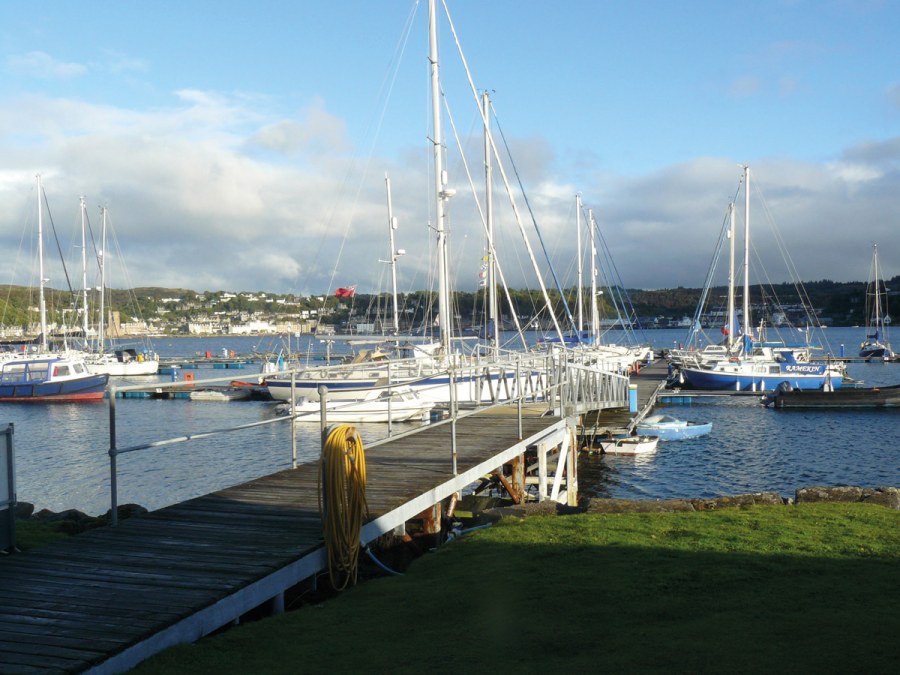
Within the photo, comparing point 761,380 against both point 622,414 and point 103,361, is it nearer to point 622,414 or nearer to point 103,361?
point 622,414

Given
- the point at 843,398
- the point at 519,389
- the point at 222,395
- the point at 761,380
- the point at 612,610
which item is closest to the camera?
the point at 612,610

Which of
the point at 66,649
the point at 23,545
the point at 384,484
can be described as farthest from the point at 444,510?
the point at 66,649

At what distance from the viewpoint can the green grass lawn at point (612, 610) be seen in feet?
18.7

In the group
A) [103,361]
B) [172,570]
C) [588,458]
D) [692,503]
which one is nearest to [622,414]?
[588,458]

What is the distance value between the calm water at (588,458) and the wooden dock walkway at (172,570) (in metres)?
14.7

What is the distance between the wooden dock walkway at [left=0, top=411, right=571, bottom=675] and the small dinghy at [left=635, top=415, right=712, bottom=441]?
2444 centimetres

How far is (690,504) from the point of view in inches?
472

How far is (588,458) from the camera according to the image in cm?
3050

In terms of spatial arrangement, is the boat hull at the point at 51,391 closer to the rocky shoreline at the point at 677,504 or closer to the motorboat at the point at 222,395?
the motorboat at the point at 222,395

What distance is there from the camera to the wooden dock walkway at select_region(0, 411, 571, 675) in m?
5.87

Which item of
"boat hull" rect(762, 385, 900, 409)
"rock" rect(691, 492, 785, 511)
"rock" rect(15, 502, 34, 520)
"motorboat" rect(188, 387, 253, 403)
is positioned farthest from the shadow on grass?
"motorboat" rect(188, 387, 253, 403)

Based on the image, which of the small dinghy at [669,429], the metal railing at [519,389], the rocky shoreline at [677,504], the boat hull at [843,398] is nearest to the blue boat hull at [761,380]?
the boat hull at [843,398]

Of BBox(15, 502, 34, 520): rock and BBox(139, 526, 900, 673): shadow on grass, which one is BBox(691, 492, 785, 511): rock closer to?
BBox(139, 526, 900, 673): shadow on grass

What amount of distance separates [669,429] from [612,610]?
29626mm
